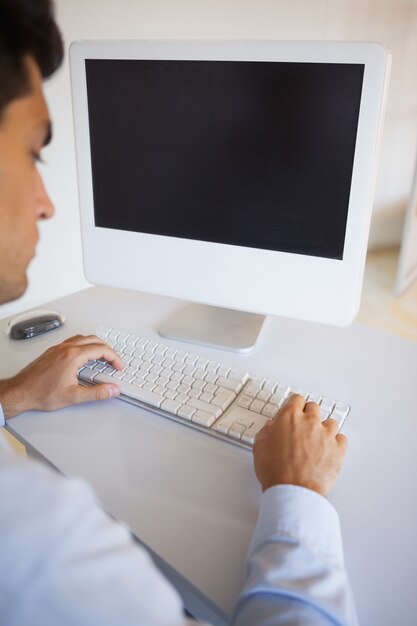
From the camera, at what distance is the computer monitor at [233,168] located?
744 mm

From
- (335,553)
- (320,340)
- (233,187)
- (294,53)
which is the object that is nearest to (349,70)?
(294,53)

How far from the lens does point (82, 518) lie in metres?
0.39

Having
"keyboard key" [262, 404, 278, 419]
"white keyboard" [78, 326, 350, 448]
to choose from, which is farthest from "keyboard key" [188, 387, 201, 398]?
"keyboard key" [262, 404, 278, 419]

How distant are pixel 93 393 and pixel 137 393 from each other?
69mm

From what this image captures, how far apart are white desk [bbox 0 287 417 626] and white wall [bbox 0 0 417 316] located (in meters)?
1.63

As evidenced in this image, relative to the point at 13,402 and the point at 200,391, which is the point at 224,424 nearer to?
the point at 200,391

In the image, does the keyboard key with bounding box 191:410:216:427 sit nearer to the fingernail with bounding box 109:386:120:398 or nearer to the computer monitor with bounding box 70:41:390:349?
the fingernail with bounding box 109:386:120:398

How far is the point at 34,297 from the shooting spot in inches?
99.7

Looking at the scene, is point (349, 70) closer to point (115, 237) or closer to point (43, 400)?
point (115, 237)

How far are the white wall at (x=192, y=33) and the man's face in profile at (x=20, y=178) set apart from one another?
168 centimetres

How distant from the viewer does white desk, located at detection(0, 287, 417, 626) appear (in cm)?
53

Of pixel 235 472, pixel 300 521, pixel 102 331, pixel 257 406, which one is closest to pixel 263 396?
pixel 257 406

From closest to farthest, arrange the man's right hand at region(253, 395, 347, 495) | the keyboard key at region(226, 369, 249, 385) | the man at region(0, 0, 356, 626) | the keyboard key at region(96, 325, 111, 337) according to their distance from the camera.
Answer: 1. the man at region(0, 0, 356, 626)
2. the man's right hand at region(253, 395, 347, 495)
3. the keyboard key at region(226, 369, 249, 385)
4. the keyboard key at region(96, 325, 111, 337)

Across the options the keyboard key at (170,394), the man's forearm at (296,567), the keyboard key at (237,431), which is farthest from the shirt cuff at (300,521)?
the keyboard key at (170,394)
